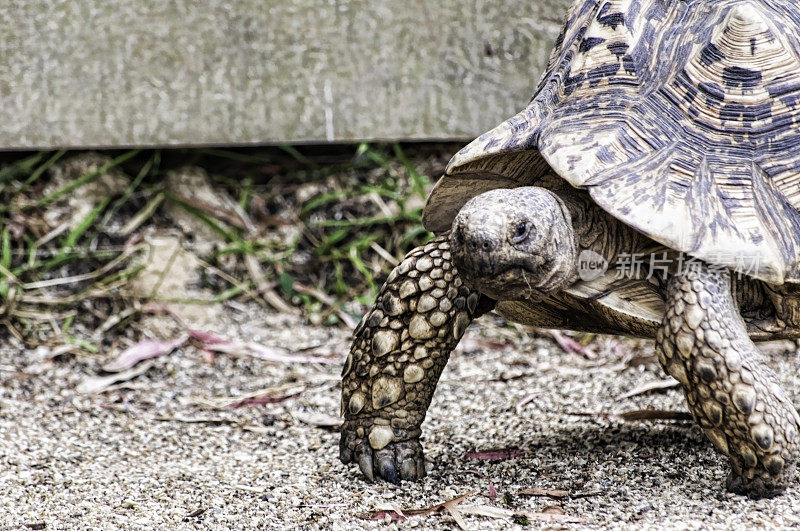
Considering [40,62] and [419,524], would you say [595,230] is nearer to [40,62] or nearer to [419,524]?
[419,524]

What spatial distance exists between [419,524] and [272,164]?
317 centimetres

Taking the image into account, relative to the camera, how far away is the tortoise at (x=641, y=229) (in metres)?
2.19

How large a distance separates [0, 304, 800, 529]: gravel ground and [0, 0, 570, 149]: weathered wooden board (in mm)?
1163

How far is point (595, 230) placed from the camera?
2463 mm

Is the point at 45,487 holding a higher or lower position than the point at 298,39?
lower

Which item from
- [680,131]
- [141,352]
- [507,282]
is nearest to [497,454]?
[507,282]

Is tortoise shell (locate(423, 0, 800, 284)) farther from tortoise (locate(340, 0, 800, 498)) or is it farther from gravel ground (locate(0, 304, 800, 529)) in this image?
gravel ground (locate(0, 304, 800, 529))

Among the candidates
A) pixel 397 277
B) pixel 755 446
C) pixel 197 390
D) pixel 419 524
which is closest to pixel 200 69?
pixel 197 390

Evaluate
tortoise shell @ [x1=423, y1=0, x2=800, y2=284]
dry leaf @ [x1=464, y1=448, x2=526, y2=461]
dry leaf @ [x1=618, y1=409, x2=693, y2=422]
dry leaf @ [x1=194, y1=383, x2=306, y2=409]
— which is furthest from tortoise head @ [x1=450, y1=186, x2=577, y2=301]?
dry leaf @ [x1=194, y1=383, x2=306, y2=409]

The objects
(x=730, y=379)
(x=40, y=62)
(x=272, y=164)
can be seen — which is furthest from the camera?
(x=272, y=164)

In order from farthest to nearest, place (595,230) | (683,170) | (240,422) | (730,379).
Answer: (240,422) < (595,230) < (683,170) < (730,379)

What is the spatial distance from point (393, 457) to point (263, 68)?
2.70 m

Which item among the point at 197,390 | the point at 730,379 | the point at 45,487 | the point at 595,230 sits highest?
the point at 595,230

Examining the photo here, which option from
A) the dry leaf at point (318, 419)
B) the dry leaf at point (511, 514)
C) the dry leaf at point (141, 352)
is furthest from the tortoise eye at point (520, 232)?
the dry leaf at point (141, 352)
